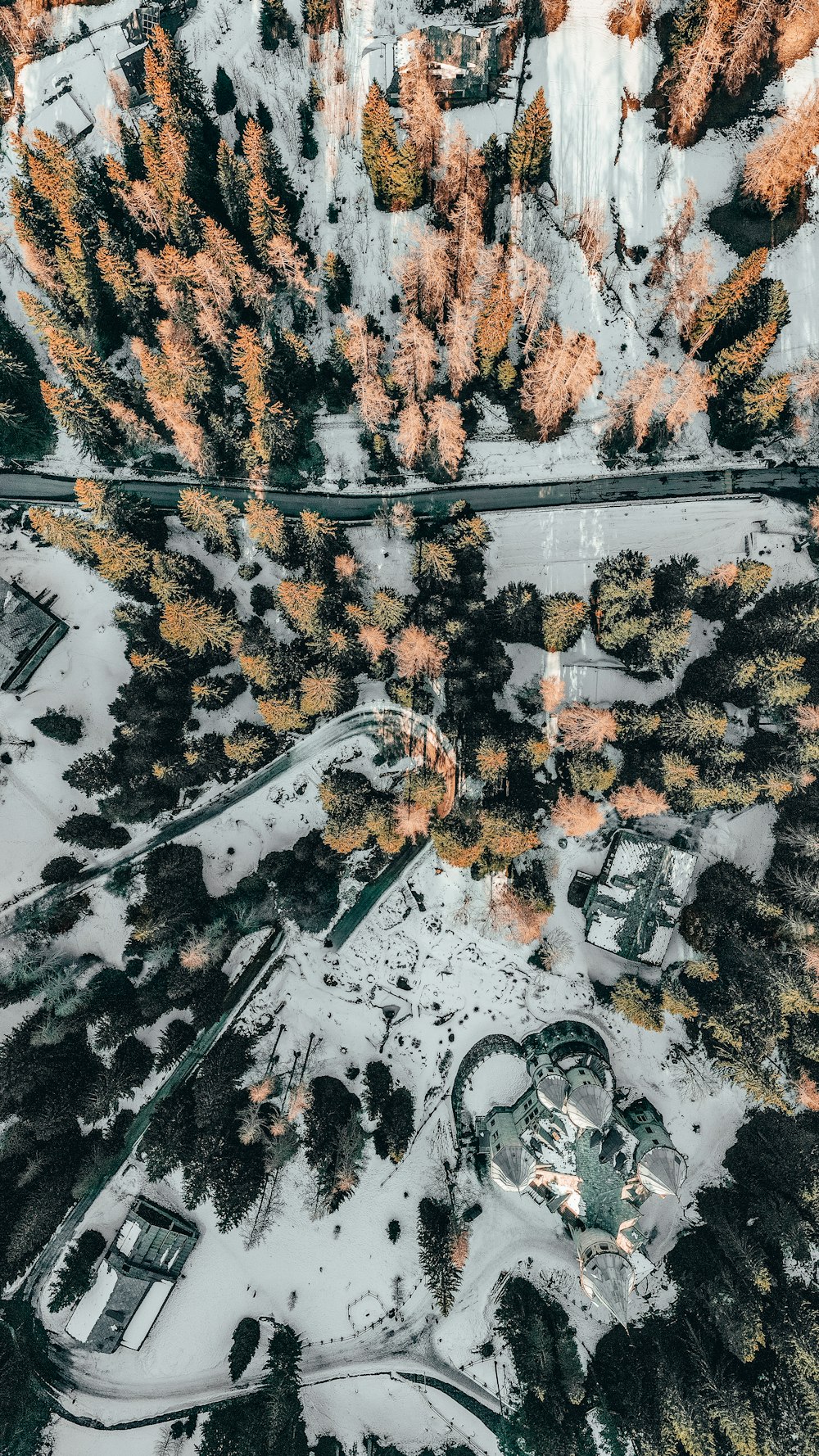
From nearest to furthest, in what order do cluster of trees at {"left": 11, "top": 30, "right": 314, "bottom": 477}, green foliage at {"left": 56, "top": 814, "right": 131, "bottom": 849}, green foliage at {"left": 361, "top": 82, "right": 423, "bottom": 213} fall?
green foliage at {"left": 361, "top": 82, "right": 423, "bottom": 213}
cluster of trees at {"left": 11, "top": 30, "right": 314, "bottom": 477}
green foliage at {"left": 56, "top": 814, "right": 131, "bottom": 849}

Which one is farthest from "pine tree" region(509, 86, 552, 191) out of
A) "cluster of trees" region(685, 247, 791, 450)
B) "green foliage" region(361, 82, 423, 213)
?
"cluster of trees" region(685, 247, 791, 450)

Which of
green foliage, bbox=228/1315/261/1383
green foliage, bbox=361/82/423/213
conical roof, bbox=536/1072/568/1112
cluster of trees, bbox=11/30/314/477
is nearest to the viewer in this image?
green foliage, bbox=361/82/423/213

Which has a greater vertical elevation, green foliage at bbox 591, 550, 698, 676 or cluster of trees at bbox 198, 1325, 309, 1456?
green foliage at bbox 591, 550, 698, 676

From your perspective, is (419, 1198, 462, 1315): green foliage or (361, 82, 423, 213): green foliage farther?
(419, 1198, 462, 1315): green foliage

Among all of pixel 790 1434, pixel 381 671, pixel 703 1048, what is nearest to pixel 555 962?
pixel 703 1048

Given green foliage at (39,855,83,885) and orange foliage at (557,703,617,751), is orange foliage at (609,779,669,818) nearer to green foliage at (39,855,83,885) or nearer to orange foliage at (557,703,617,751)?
orange foliage at (557,703,617,751)

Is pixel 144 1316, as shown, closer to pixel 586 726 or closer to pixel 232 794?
pixel 232 794

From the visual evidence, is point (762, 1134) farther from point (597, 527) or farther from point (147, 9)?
point (147, 9)
